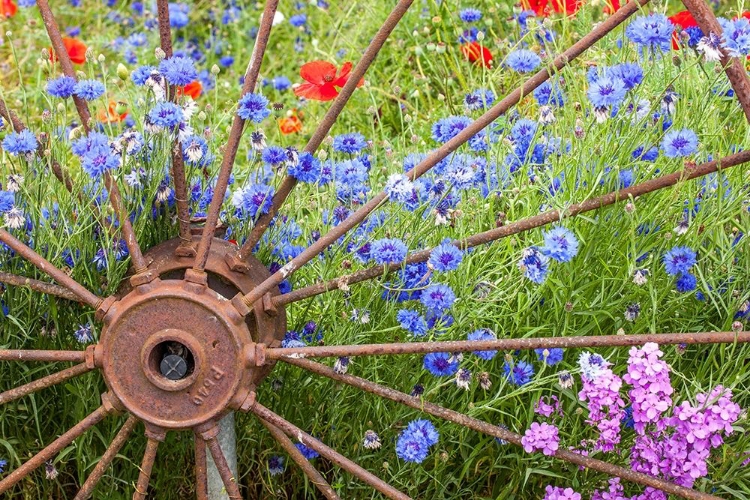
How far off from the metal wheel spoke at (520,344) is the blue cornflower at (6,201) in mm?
642

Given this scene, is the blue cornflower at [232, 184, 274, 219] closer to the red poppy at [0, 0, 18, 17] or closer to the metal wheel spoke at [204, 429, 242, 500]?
the metal wheel spoke at [204, 429, 242, 500]

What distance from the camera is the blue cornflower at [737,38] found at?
180 cm

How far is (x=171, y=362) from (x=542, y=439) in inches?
28.0

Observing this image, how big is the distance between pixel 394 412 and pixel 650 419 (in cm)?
55

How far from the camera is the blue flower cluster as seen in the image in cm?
205

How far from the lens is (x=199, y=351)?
1912mm

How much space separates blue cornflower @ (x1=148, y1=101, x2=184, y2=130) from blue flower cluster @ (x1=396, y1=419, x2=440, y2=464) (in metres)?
0.75

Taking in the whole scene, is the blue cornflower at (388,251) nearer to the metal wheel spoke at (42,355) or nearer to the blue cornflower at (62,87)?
the metal wheel spoke at (42,355)

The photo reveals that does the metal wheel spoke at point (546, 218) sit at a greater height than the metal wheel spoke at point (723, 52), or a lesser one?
lesser

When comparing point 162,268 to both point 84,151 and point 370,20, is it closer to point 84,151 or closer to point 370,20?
point 84,151

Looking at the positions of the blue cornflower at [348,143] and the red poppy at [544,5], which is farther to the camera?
the red poppy at [544,5]

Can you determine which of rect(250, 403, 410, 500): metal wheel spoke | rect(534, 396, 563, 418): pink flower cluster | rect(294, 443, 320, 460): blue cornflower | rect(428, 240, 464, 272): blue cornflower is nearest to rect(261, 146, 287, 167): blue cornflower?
rect(428, 240, 464, 272): blue cornflower

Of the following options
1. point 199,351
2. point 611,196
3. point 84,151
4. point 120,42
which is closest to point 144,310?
point 199,351

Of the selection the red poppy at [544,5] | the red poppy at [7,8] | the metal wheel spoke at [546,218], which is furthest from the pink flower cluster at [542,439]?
the red poppy at [7,8]
